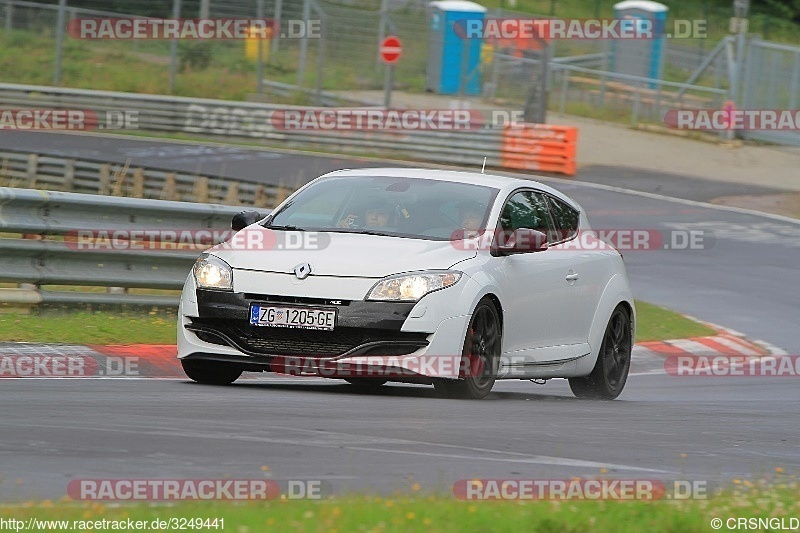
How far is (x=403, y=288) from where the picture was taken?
9.27m

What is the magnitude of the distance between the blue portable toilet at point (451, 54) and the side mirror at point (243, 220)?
3536cm

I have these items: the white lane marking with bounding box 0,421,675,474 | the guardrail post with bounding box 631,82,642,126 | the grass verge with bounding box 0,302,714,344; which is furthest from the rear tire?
the guardrail post with bounding box 631,82,642,126

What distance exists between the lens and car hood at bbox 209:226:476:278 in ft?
30.6

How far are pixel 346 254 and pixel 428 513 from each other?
404cm

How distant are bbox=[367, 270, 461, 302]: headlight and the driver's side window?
1.21 meters

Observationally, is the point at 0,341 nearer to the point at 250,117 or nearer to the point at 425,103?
the point at 250,117

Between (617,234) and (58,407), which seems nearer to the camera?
(58,407)

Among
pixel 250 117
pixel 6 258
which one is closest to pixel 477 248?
pixel 6 258

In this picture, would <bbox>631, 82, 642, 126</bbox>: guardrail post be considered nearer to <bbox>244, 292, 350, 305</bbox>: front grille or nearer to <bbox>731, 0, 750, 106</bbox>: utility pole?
A: <bbox>731, 0, 750, 106</bbox>: utility pole

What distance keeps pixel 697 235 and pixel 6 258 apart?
16.0 metres

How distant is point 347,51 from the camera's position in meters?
42.6

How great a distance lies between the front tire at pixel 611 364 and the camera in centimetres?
1166

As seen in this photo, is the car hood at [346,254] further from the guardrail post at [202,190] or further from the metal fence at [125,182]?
the guardrail post at [202,190]

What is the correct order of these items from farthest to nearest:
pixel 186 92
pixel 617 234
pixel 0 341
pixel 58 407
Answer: pixel 186 92 → pixel 617 234 → pixel 0 341 → pixel 58 407
